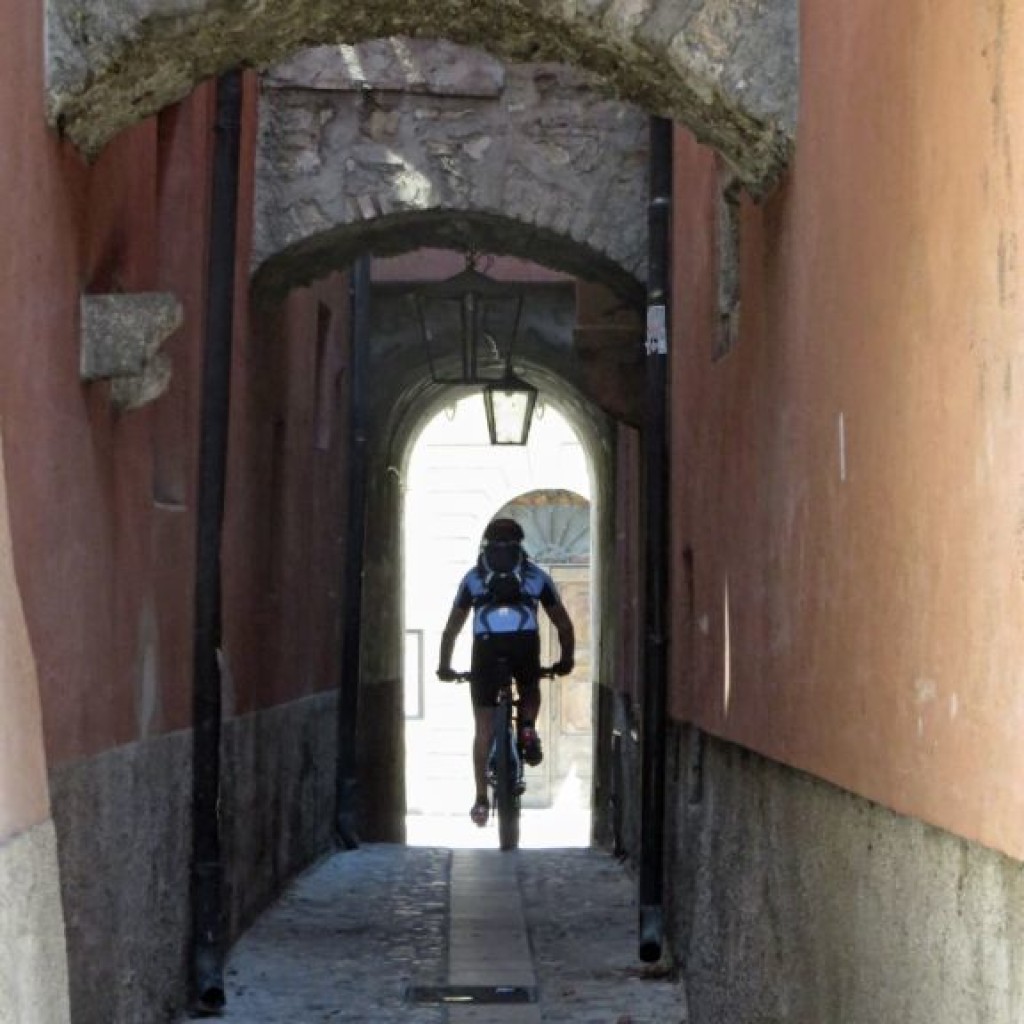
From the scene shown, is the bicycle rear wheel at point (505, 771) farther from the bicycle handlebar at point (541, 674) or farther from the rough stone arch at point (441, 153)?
the rough stone arch at point (441, 153)

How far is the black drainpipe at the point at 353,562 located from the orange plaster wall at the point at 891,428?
7.30 m

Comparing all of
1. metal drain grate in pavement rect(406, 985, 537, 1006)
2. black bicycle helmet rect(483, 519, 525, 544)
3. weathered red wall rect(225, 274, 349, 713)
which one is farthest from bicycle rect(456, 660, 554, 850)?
metal drain grate in pavement rect(406, 985, 537, 1006)

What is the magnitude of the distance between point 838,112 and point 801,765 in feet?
4.99

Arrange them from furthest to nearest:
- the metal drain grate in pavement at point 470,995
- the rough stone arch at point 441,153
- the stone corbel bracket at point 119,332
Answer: the rough stone arch at point 441,153 → the metal drain grate in pavement at point 470,995 → the stone corbel bracket at point 119,332

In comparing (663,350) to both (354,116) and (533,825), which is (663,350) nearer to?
(354,116)

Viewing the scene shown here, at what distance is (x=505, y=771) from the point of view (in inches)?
507

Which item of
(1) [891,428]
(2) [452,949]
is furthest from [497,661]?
(1) [891,428]

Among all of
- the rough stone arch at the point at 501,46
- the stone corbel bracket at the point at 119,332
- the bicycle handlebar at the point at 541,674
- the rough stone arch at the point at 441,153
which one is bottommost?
the bicycle handlebar at the point at 541,674

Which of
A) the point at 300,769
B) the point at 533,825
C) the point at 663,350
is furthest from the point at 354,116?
the point at 533,825

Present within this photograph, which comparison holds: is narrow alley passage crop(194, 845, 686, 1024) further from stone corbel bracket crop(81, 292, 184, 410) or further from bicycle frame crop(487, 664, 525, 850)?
stone corbel bracket crop(81, 292, 184, 410)

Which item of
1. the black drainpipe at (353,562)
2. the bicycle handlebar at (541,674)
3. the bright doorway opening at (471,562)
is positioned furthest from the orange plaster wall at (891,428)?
the bright doorway opening at (471,562)

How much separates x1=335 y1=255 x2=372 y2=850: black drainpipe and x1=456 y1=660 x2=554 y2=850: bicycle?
1693 mm

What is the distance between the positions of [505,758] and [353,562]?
2.75 m

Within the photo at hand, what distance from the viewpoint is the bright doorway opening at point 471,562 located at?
28.2 meters
